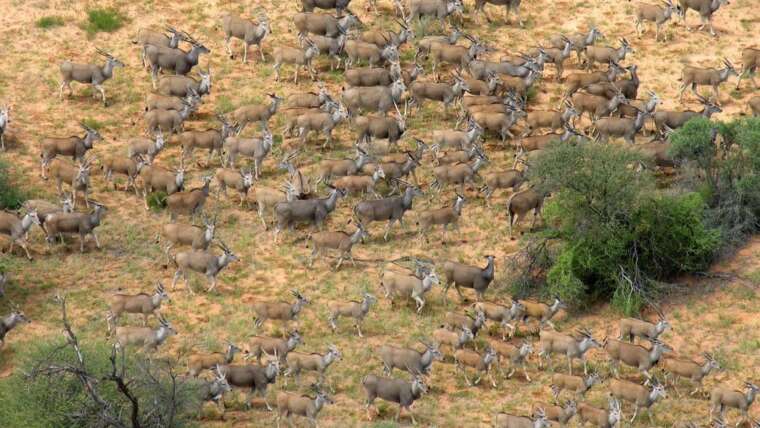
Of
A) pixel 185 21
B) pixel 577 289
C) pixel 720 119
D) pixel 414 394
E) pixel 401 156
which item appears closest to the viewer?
pixel 414 394

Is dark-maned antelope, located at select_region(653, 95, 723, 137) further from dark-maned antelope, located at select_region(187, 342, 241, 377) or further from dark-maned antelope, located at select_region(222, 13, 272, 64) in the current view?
dark-maned antelope, located at select_region(187, 342, 241, 377)

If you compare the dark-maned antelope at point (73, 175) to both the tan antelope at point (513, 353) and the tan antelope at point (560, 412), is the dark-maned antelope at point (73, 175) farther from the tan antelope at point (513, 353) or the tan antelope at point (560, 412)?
the tan antelope at point (560, 412)

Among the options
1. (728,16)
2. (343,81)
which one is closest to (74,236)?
(343,81)

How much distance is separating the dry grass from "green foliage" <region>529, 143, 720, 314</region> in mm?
926

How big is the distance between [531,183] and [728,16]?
13408 mm

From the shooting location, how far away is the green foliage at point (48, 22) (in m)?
51.0

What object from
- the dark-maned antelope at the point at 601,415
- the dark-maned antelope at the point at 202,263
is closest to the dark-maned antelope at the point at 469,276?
the dark-maned antelope at the point at 202,263

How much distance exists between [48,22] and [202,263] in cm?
1487

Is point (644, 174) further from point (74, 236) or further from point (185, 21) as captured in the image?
point (185, 21)

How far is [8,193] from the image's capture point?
139ft

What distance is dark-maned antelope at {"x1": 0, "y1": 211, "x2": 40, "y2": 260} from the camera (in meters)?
40.4

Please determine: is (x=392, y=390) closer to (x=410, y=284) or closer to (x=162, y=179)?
(x=410, y=284)

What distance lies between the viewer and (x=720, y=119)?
46562 mm

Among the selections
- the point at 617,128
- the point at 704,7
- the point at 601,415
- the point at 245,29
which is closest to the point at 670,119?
the point at 617,128
